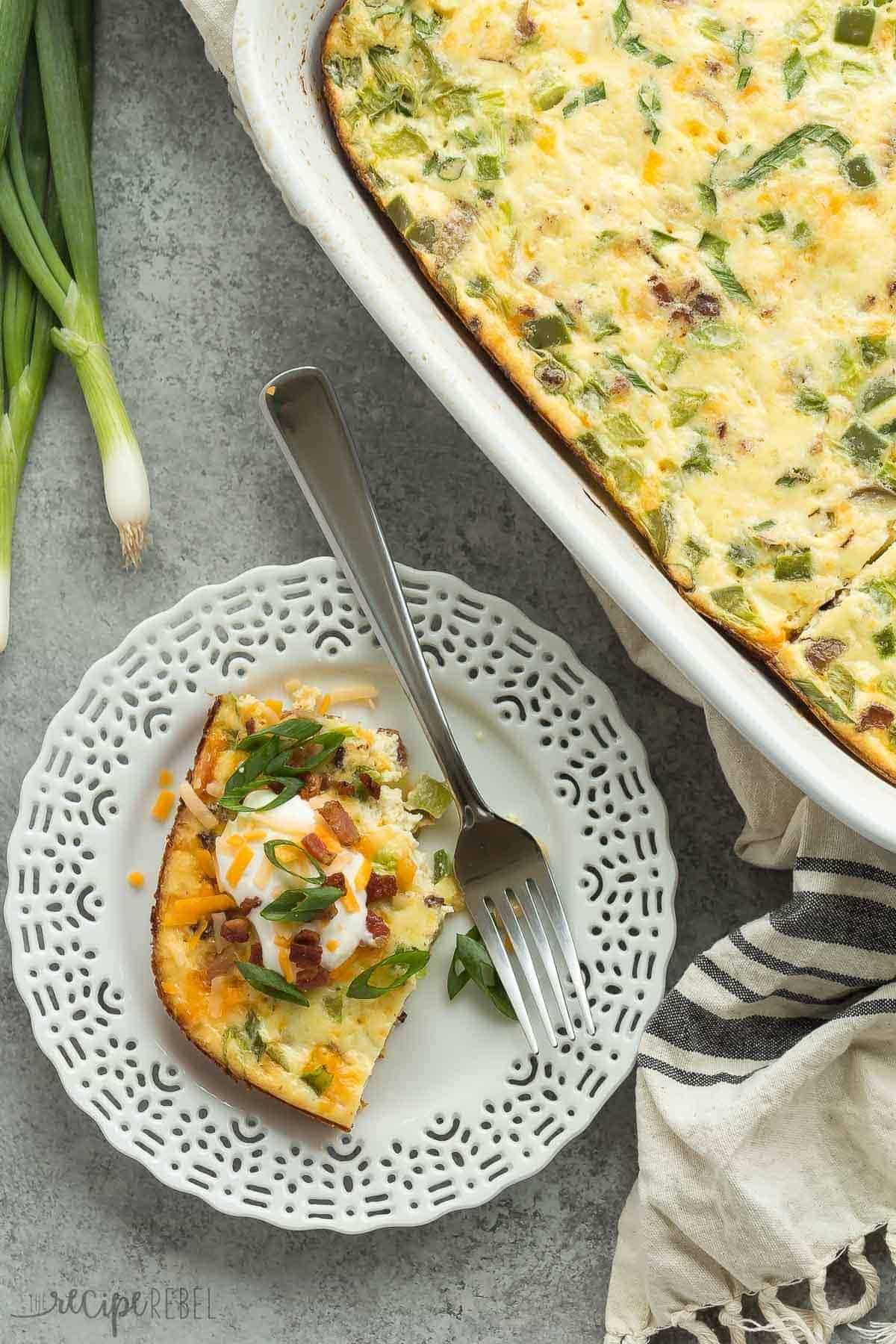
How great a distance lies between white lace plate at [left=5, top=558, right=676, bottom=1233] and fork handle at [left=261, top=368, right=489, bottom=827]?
3.2 inches

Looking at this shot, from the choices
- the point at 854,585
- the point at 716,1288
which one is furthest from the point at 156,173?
the point at 716,1288

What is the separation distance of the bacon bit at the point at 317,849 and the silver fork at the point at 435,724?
0.31m

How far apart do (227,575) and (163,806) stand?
59 cm

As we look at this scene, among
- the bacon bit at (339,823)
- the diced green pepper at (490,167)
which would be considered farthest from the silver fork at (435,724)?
the diced green pepper at (490,167)

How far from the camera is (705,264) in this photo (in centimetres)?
236

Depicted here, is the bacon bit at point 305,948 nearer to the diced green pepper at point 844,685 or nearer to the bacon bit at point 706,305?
the diced green pepper at point 844,685

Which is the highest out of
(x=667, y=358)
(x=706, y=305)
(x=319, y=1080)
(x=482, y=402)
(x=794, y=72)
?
(x=794, y=72)

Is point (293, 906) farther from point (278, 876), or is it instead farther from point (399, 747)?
point (399, 747)

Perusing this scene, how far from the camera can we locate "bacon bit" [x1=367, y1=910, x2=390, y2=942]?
8.39ft

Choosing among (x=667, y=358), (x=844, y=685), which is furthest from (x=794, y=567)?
(x=667, y=358)

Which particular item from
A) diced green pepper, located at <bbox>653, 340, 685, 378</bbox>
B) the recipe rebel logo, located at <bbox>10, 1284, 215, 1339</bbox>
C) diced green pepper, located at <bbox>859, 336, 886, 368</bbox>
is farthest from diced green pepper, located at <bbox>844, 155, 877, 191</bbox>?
the recipe rebel logo, located at <bbox>10, 1284, 215, 1339</bbox>

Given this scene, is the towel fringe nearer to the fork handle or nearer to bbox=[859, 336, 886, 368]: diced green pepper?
the fork handle

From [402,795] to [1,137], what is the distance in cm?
185

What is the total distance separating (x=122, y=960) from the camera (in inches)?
105
